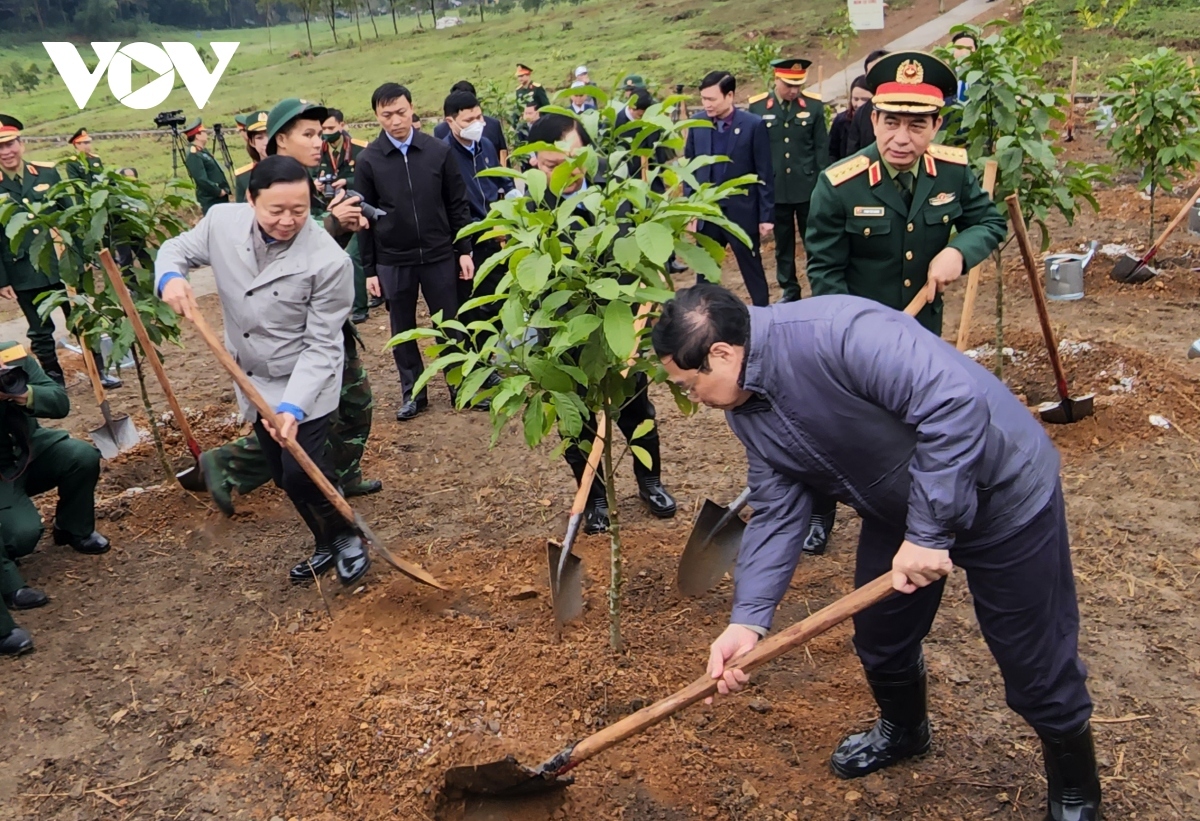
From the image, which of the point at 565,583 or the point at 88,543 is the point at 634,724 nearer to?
the point at 565,583

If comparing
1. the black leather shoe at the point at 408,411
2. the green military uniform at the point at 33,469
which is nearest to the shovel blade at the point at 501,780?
the green military uniform at the point at 33,469

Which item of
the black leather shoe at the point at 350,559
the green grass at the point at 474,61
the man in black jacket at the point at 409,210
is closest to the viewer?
the black leather shoe at the point at 350,559

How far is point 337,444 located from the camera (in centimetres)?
468

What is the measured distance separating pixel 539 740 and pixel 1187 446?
11.9ft

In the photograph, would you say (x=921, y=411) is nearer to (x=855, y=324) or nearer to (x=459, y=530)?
(x=855, y=324)

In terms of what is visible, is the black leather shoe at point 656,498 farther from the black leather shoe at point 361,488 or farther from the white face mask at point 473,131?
the white face mask at point 473,131

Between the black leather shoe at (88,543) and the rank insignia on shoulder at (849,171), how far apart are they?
12.7 feet

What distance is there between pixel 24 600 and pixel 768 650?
356 centimetres

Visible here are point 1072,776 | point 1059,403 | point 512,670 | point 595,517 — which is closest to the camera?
point 1072,776

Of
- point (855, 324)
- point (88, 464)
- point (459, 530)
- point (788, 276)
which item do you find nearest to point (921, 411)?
point (855, 324)

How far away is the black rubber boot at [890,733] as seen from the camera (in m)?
2.81

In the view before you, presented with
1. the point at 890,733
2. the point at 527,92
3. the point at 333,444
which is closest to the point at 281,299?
the point at 333,444

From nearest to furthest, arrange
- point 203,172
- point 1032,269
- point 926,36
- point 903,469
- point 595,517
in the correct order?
point 903,469 < point 1032,269 < point 595,517 < point 203,172 < point 926,36

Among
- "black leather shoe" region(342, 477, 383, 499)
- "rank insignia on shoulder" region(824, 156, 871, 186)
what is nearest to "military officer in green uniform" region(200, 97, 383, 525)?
"black leather shoe" region(342, 477, 383, 499)
